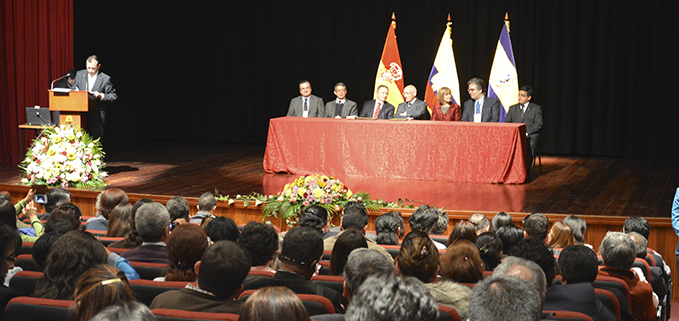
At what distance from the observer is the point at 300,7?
38.7 feet

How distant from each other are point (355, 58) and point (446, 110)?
12.7 ft

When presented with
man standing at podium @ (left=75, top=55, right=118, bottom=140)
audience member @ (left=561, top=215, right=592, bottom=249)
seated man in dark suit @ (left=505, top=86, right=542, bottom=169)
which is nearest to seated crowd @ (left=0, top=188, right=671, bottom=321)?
audience member @ (left=561, top=215, right=592, bottom=249)

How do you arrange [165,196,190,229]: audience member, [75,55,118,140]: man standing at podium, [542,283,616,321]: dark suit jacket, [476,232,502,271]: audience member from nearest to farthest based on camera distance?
[542,283,616,321]: dark suit jacket < [476,232,502,271]: audience member < [165,196,190,229]: audience member < [75,55,118,140]: man standing at podium

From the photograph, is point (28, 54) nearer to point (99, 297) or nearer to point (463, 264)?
point (463, 264)

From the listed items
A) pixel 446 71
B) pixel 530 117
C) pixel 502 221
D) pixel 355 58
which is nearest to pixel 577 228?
pixel 502 221

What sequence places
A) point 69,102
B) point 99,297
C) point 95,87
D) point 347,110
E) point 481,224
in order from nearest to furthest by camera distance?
point 99,297 → point 481,224 → point 69,102 → point 95,87 → point 347,110

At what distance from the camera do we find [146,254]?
119 inches

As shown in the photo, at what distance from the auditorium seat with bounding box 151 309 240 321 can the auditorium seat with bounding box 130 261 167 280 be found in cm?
80

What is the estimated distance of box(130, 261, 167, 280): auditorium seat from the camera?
2704 millimetres

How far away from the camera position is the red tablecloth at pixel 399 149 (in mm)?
7055

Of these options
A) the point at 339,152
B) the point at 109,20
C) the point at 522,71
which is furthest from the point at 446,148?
the point at 109,20

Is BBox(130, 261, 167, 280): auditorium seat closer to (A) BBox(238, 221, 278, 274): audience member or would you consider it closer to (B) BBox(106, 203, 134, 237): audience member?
(A) BBox(238, 221, 278, 274): audience member

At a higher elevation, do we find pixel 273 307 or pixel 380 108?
pixel 380 108

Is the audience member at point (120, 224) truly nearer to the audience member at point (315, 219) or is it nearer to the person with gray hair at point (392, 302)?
the audience member at point (315, 219)
